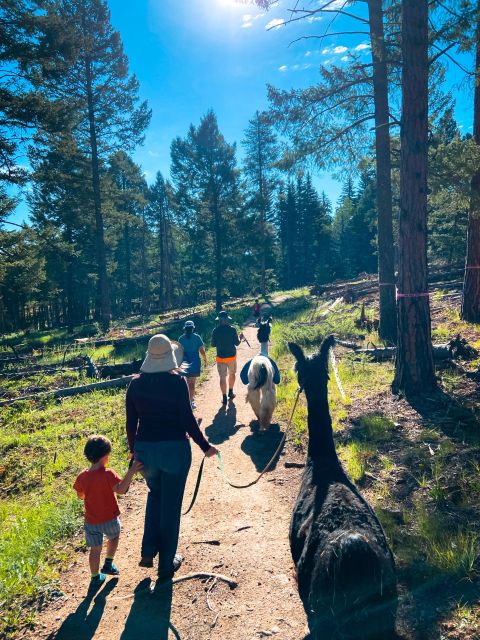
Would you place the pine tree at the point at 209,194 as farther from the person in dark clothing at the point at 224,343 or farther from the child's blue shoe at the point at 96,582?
the child's blue shoe at the point at 96,582

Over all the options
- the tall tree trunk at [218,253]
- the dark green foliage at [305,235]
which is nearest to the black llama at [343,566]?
the tall tree trunk at [218,253]

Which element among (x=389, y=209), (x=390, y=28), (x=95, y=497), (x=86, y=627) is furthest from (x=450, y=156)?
(x=86, y=627)

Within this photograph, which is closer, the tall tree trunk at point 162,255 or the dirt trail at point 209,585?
the dirt trail at point 209,585

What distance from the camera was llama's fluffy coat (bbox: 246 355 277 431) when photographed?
718cm

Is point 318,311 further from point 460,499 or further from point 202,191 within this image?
point 460,499

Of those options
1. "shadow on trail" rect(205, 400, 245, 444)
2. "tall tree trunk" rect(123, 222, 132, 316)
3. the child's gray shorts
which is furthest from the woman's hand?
"tall tree trunk" rect(123, 222, 132, 316)

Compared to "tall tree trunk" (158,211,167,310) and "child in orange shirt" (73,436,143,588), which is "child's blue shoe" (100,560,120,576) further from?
"tall tree trunk" (158,211,167,310)

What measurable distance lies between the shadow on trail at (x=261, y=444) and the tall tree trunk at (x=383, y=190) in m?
5.71

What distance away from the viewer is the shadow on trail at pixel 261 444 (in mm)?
6304

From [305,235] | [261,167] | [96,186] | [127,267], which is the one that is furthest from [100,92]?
[305,235]

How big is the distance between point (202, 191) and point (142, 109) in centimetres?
606

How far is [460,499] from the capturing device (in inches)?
165

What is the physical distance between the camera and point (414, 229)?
6984 millimetres

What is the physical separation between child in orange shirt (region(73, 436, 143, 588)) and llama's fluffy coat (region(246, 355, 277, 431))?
12.5 ft
